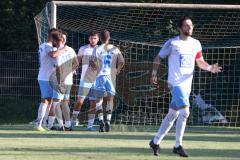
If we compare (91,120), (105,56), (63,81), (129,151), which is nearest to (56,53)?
(63,81)

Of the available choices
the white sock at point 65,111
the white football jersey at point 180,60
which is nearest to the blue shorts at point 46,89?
the white sock at point 65,111

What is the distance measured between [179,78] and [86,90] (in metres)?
4.92

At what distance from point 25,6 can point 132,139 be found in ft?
45.5

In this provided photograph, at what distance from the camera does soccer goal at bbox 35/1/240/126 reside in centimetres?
1577

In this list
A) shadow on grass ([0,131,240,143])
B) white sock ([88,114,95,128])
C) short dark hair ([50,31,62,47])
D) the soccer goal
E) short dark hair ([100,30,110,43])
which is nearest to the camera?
shadow on grass ([0,131,240,143])

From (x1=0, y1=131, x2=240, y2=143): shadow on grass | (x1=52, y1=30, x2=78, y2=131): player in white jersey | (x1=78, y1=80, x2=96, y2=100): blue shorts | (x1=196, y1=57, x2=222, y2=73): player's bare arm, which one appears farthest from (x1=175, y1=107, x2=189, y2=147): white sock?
(x1=78, y1=80, x2=96, y2=100): blue shorts

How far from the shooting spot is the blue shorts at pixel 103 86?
13742 mm

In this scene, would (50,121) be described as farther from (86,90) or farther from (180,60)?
(180,60)

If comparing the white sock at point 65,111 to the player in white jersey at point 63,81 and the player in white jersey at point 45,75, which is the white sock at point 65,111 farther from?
the player in white jersey at point 45,75

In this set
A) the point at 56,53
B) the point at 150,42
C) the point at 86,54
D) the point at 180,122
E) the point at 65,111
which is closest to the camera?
the point at 180,122

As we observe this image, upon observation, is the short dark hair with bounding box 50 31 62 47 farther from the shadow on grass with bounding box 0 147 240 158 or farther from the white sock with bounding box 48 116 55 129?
the shadow on grass with bounding box 0 147 240 158

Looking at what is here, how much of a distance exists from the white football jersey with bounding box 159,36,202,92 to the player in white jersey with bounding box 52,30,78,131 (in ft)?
13.2

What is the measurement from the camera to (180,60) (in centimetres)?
955

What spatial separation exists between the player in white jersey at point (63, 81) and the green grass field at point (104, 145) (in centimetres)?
46
